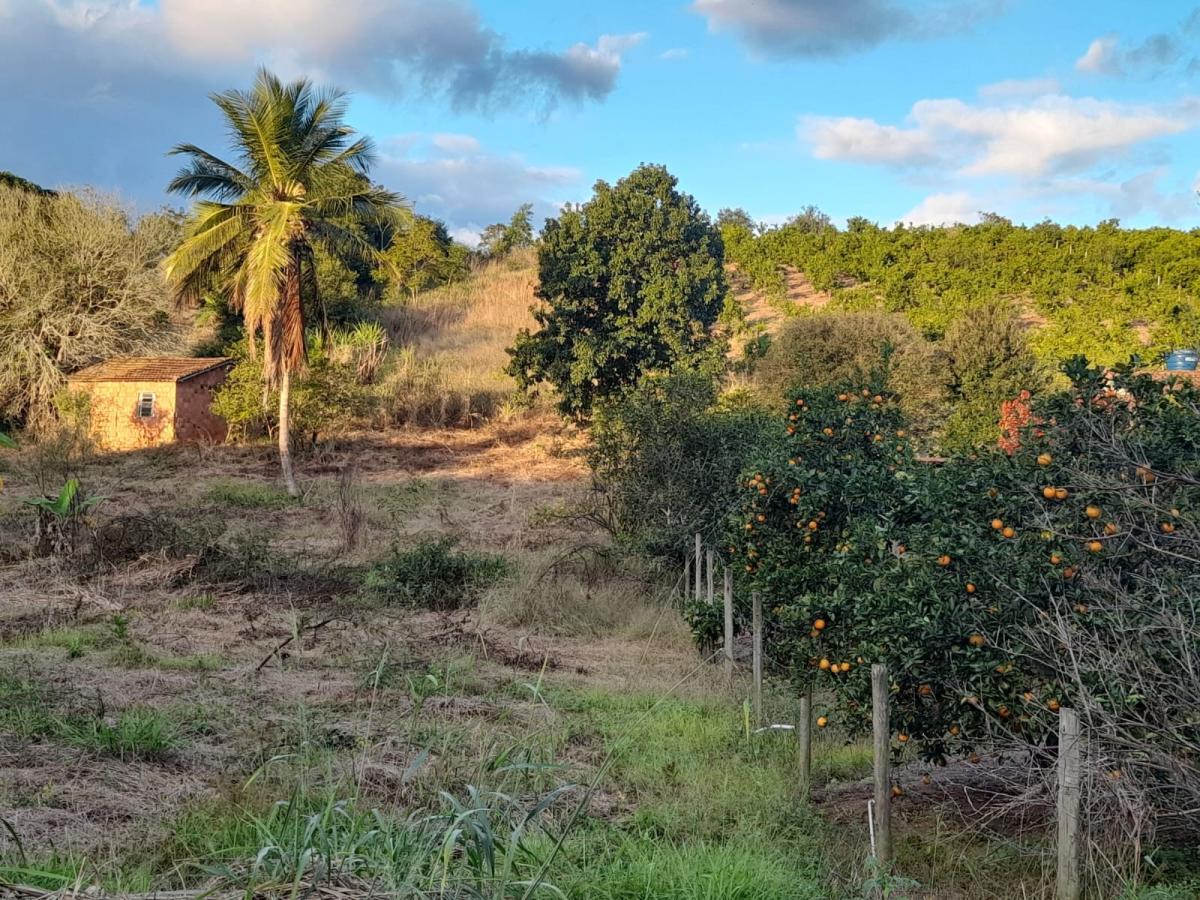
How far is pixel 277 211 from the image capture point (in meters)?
22.1

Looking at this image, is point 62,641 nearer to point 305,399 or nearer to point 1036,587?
point 1036,587

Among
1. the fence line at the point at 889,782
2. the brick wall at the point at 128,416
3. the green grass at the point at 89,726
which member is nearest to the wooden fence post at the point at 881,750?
the fence line at the point at 889,782

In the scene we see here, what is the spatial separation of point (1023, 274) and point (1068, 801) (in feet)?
119

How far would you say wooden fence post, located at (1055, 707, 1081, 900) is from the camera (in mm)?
3959

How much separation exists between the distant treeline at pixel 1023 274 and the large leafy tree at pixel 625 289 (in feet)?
35.8

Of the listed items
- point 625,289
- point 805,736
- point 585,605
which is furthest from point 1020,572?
point 625,289

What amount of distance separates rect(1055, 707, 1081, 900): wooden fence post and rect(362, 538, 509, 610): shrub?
9146 mm

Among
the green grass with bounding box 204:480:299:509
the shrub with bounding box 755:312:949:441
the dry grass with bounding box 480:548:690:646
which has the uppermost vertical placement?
the shrub with bounding box 755:312:949:441

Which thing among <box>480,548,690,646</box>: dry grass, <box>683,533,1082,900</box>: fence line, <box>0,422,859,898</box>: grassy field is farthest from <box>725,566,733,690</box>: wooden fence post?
<box>683,533,1082,900</box>: fence line

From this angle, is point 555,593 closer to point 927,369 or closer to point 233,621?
point 233,621

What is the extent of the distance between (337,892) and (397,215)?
887 inches

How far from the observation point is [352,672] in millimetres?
8828

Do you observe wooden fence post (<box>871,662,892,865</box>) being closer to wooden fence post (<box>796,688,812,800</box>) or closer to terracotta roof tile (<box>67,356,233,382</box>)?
wooden fence post (<box>796,688,812,800</box>)

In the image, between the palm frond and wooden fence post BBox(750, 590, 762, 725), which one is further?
the palm frond
